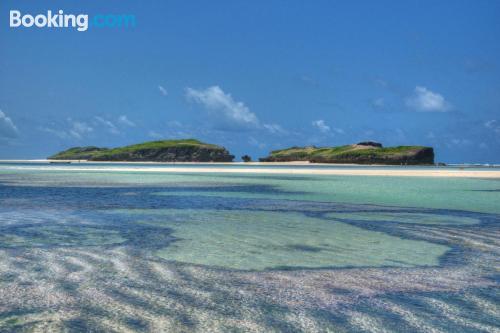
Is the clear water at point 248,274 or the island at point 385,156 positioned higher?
the island at point 385,156

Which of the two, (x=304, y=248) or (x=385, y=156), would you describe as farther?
(x=385, y=156)

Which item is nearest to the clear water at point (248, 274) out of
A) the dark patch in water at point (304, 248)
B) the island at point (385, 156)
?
the dark patch in water at point (304, 248)

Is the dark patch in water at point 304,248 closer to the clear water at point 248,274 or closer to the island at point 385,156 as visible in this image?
the clear water at point 248,274

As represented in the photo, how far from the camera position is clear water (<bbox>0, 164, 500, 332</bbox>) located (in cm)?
558

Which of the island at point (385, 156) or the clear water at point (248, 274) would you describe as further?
the island at point (385, 156)

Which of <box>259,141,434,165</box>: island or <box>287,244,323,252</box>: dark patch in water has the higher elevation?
<box>259,141,434,165</box>: island

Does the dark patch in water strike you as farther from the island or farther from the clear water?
the island

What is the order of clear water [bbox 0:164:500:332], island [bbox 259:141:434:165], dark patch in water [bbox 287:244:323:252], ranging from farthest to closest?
1. island [bbox 259:141:434:165]
2. dark patch in water [bbox 287:244:323:252]
3. clear water [bbox 0:164:500:332]

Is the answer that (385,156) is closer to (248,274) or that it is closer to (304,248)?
(304,248)

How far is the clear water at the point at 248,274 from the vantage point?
220 inches

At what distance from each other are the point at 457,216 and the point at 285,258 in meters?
10.5

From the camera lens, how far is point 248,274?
804 centimetres

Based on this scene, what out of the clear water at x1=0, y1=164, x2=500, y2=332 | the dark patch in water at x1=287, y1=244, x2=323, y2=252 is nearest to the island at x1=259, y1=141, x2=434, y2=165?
the clear water at x1=0, y1=164, x2=500, y2=332

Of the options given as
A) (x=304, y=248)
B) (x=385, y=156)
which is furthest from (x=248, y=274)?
(x=385, y=156)
